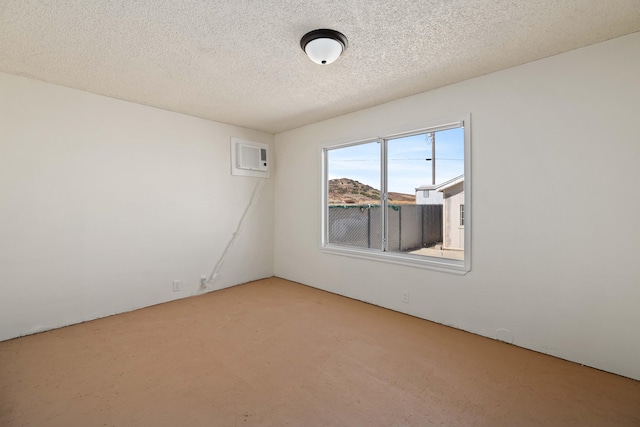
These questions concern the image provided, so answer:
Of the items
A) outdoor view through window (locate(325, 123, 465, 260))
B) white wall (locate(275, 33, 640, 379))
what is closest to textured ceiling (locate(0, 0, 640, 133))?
white wall (locate(275, 33, 640, 379))

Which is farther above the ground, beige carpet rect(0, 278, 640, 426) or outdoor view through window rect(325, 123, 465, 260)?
outdoor view through window rect(325, 123, 465, 260)

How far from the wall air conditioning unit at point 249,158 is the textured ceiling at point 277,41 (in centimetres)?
121

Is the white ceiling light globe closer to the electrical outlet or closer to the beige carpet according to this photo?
the beige carpet

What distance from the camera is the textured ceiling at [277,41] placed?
1.69m

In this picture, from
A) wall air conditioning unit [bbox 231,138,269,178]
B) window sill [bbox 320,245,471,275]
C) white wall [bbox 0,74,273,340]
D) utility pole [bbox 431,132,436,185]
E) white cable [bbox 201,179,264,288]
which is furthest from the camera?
wall air conditioning unit [bbox 231,138,269,178]

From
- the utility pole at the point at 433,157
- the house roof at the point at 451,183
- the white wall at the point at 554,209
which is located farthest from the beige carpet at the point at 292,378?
the utility pole at the point at 433,157

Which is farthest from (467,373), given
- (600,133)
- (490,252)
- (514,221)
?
(600,133)

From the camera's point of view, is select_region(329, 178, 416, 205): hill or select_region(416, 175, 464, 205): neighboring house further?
select_region(329, 178, 416, 205): hill

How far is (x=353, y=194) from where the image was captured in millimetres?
3930

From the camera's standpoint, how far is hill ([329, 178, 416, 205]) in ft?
11.1

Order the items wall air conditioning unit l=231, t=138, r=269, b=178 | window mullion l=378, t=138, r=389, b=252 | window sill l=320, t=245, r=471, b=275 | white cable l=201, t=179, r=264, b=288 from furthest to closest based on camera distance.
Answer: wall air conditioning unit l=231, t=138, r=269, b=178 → white cable l=201, t=179, r=264, b=288 → window mullion l=378, t=138, r=389, b=252 → window sill l=320, t=245, r=471, b=275

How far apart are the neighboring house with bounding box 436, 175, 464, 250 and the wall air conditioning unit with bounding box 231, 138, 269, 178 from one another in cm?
269

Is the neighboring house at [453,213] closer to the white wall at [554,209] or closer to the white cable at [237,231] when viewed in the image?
the white wall at [554,209]

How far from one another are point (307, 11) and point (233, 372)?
2.46 m
